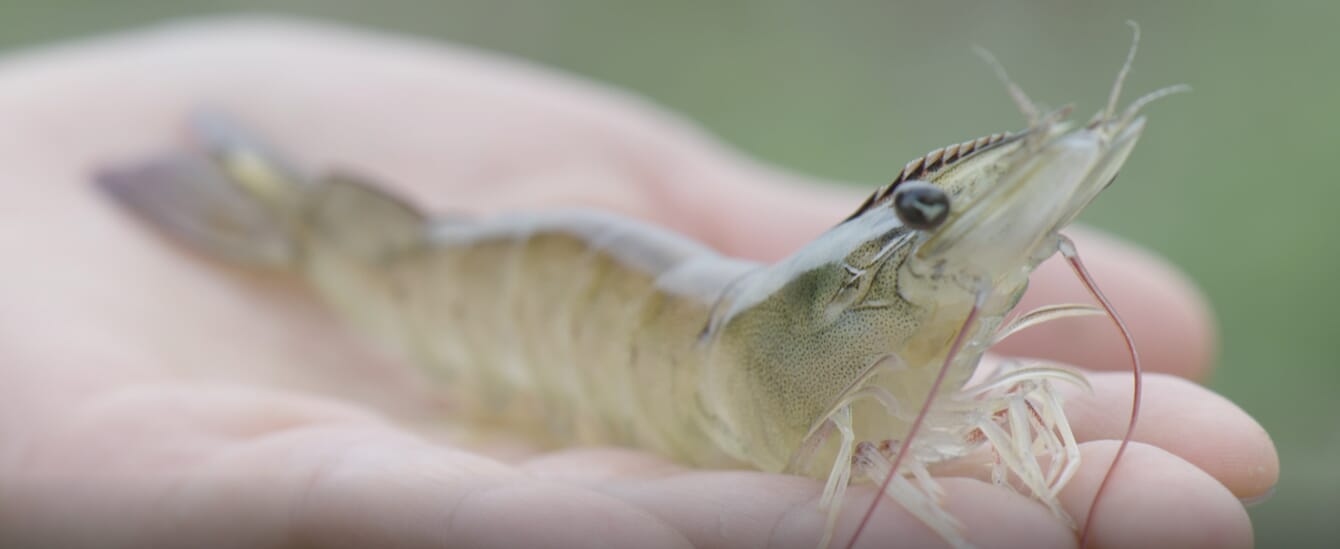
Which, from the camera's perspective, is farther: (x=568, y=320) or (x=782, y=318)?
(x=568, y=320)

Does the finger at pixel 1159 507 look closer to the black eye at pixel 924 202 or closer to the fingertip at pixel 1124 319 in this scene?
the black eye at pixel 924 202

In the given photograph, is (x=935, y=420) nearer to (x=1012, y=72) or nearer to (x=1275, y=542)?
(x=1275, y=542)

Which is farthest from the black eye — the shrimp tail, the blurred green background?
the blurred green background

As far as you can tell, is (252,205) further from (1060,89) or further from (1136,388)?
(1060,89)

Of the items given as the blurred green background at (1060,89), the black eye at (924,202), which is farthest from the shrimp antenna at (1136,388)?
the blurred green background at (1060,89)

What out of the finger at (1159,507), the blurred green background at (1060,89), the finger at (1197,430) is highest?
the blurred green background at (1060,89)

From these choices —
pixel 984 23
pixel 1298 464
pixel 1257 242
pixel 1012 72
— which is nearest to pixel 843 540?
pixel 1298 464

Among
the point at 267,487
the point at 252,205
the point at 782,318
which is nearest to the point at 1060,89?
the point at 252,205
